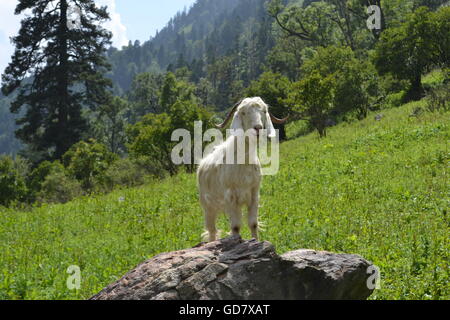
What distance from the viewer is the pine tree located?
35688 millimetres

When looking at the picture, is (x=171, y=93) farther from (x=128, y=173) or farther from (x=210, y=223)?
(x=210, y=223)

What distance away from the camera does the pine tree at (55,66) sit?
35688mm

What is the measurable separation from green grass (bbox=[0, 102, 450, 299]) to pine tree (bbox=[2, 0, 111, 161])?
945 inches

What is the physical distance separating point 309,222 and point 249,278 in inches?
198

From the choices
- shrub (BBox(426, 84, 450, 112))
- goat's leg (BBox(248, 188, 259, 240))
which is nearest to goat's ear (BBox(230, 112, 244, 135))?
goat's leg (BBox(248, 188, 259, 240))

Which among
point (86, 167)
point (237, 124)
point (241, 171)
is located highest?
point (237, 124)

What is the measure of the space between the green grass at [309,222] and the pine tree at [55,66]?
23997 millimetres

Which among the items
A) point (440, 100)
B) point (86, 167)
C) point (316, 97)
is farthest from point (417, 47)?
point (86, 167)

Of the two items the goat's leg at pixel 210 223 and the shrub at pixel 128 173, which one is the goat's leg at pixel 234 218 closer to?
the goat's leg at pixel 210 223

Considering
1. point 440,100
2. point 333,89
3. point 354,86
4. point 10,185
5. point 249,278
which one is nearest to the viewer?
point 249,278

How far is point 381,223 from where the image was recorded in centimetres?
872

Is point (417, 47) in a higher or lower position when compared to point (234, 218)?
higher

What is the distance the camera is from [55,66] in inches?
1468

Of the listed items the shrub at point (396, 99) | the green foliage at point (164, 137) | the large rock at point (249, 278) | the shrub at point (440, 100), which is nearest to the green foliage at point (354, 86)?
the shrub at point (396, 99)
